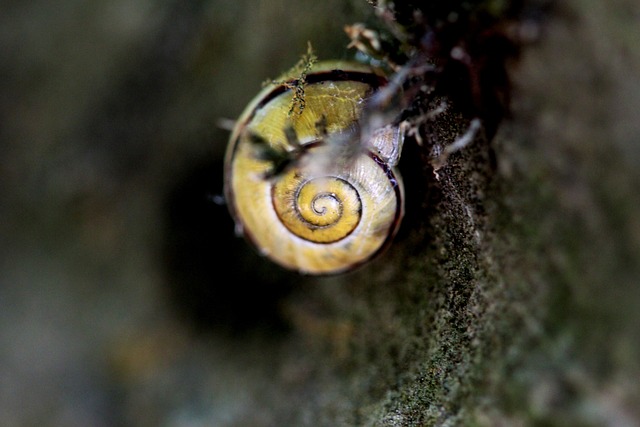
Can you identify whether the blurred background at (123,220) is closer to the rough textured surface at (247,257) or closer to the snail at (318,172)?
the rough textured surface at (247,257)

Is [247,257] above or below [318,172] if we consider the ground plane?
above

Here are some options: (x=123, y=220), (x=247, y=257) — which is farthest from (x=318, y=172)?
(x=123, y=220)

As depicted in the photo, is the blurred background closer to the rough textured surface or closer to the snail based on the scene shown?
the rough textured surface

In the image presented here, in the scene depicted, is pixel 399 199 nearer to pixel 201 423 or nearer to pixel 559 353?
pixel 559 353

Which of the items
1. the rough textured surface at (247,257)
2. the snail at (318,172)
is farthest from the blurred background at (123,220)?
the snail at (318,172)

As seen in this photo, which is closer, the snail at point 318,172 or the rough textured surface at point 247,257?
the rough textured surface at point 247,257

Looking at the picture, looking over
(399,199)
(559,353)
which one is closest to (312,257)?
(399,199)

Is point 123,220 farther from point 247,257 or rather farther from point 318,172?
point 318,172
